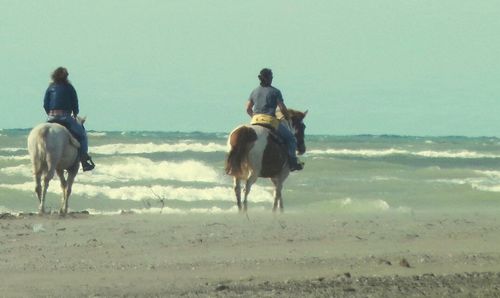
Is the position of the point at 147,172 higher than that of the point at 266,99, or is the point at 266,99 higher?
the point at 266,99

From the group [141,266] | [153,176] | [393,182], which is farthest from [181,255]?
[153,176]

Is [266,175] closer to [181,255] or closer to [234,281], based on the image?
[181,255]

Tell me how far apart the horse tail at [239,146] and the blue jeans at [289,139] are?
604mm

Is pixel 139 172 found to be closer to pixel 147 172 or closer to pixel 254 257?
pixel 147 172

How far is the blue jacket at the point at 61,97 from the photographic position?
1694cm

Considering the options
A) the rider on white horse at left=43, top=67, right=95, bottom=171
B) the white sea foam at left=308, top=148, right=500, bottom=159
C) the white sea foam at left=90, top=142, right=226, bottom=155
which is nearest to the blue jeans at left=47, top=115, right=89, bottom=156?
the rider on white horse at left=43, top=67, right=95, bottom=171

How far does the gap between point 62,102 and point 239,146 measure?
2480 millimetres

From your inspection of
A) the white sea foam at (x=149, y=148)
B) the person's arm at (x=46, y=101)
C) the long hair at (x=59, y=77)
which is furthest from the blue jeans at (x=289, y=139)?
the white sea foam at (x=149, y=148)

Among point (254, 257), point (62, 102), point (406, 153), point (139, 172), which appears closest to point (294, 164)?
point (62, 102)

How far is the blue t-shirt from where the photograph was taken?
16.9 m

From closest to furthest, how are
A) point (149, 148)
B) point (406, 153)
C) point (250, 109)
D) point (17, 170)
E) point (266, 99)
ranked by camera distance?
point (266, 99) → point (250, 109) → point (17, 170) → point (149, 148) → point (406, 153)

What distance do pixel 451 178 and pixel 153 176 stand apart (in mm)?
8377

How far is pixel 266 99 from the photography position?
16.9m

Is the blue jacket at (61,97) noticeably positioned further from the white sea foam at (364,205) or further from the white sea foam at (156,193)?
the white sea foam at (156,193)
